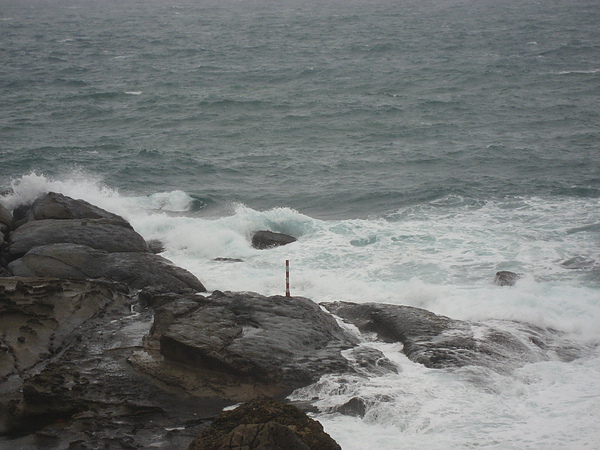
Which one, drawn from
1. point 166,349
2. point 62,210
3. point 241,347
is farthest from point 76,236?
point 241,347

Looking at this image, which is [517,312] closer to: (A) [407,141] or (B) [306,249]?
(B) [306,249]

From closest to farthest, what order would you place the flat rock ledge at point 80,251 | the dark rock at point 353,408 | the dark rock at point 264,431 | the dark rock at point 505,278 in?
1. the dark rock at point 264,431
2. the dark rock at point 353,408
3. the flat rock ledge at point 80,251
4. the dark rock at point 505,278

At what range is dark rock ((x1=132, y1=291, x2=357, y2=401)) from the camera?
11555 mm

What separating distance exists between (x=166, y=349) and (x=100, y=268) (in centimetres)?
463

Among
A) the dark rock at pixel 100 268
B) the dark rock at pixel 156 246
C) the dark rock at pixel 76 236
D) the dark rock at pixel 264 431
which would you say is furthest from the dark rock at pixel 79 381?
the dark rock at pixel 156 246

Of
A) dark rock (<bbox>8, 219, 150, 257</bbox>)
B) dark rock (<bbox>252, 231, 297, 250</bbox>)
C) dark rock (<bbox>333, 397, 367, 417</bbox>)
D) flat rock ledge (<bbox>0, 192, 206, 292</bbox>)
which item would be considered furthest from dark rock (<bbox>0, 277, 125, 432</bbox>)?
dark rock (<bbox>252, 231, 297, 250</bbox>)

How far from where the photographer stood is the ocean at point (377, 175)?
1205 cm

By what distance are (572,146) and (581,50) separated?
85.4 feet

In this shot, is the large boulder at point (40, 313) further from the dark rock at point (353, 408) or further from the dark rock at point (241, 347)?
the dark rock at point (353, 408)

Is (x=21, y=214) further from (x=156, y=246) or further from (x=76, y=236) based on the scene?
(x=76, y=236)

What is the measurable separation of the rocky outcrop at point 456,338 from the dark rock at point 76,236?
5.62 m

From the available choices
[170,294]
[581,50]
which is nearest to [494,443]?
[170,294]

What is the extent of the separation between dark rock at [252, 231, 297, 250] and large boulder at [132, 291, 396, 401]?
6.47m

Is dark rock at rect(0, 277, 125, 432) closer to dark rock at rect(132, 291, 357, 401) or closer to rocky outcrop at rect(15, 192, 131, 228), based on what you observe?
dark rock at rect(132, 291, 357, 401)
